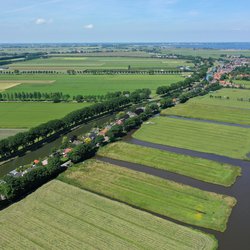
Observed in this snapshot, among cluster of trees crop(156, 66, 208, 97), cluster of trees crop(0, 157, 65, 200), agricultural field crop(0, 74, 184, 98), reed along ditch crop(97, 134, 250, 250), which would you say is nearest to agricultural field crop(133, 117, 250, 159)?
reed along ditch crop(97, 134, 250, 250)

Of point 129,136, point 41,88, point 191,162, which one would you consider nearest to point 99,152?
point 129,136

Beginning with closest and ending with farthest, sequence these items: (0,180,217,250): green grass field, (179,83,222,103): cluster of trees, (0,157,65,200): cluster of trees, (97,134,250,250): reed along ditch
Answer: (0,180,217,250): green grass field → (97,134,250,250): reed along ditch → (0,157,65,200): cluster of trees → (179,83,222,103): cluster of trees

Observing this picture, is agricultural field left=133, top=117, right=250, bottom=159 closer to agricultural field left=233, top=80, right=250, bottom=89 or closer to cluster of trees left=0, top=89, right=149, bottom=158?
cluster of trees left=0, top=89, right=149, bottom=158

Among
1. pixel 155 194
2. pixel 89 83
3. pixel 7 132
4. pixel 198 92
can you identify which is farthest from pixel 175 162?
pixel 89 83

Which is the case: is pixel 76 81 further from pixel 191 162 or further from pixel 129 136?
pixel 191 162

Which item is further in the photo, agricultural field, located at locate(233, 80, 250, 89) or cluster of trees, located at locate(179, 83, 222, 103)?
agricultural field, located at locate(233, 80, 250, 89)

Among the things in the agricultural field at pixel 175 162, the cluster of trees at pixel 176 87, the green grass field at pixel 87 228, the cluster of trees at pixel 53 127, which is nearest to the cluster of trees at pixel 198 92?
the cluster of trees at pixel 176 87
